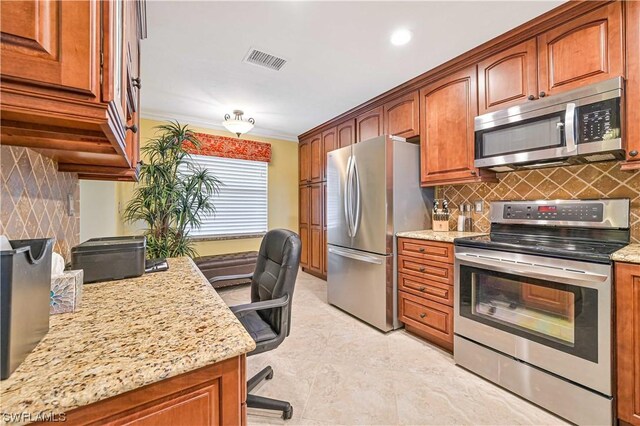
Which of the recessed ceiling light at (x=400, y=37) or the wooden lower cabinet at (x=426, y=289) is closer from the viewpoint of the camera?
the recessed ceiling light at (x=400, y=37)

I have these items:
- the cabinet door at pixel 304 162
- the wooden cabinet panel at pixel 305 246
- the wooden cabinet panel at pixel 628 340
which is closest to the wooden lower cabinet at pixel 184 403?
the wooden cabinet panel at pixel 628 340

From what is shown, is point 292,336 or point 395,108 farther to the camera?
point 395,108

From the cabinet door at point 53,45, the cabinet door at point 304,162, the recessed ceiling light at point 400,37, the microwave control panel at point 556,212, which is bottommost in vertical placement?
the microwave control panel at point 556,212

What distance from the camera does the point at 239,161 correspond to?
4.34 m

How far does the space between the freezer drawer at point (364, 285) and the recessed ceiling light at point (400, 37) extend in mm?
1803

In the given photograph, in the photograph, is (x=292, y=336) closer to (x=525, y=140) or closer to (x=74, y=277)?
(x=74, y=277)

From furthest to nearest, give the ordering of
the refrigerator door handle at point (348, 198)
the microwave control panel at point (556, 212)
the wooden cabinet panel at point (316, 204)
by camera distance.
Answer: the wooden cabinet panel at point (316, 204) < the refrigerator door handle at point (348, 198) < the microwave control panel at point (556, 212)

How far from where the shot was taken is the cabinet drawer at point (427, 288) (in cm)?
219

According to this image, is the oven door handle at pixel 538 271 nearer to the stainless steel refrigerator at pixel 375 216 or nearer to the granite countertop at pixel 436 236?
the granite countertop at pixel 436 236

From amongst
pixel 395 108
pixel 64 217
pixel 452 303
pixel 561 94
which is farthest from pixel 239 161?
pixel 561 94

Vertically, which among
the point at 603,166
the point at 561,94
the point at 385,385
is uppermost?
the point at 561,94

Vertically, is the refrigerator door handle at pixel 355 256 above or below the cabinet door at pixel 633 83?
below

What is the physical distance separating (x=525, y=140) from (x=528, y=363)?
58.6 inches

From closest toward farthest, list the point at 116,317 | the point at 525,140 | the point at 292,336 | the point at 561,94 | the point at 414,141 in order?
the point at 116,317 < the point at 561,94 < the point at 525,140 < the point at 292,336 < the point at 414,141
